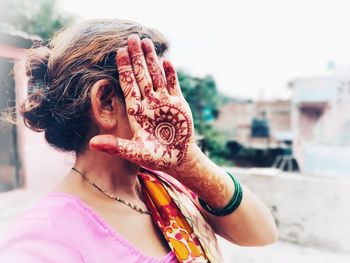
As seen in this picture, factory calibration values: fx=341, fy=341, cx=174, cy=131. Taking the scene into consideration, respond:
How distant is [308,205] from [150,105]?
2823 mm

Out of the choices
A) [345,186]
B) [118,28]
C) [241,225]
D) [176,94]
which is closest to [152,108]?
[176,94]

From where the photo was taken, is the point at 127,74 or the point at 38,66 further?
the point at 38,66

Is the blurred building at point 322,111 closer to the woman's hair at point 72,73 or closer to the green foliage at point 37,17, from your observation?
the woman's hair at point 72,73

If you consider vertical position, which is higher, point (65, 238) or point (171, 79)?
point (171, 79)

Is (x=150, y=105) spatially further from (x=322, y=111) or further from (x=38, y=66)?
(x=322, y=111)

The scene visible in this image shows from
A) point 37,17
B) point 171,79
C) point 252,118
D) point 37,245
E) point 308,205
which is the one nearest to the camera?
point 37,245

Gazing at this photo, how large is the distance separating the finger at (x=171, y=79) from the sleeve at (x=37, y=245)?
365 millimetres

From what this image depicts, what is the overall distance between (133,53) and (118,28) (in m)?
0.12

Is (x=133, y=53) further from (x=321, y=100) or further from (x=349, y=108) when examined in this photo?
(x=321, y=100)

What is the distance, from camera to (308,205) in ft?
10.2

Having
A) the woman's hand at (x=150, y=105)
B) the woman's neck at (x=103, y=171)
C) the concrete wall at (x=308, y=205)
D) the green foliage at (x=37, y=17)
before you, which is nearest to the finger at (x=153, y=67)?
the woman's hand at (x=150, y=105)

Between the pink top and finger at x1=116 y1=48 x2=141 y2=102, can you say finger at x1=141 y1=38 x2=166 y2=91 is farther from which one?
the pink top

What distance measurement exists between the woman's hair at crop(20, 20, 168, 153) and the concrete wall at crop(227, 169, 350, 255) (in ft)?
8.59

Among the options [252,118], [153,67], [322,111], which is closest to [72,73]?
[153,67]
